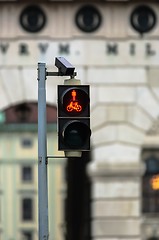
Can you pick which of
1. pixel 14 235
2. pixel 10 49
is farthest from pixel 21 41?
pixel 14 235

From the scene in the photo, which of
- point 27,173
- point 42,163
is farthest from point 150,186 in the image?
point 42,163

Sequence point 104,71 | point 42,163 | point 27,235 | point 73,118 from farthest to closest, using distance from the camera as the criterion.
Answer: point 27,235, point 104,71, point 42,163, point 73,118

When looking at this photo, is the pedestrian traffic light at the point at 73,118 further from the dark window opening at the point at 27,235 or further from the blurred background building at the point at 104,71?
the dark window opening at the point at 27,235

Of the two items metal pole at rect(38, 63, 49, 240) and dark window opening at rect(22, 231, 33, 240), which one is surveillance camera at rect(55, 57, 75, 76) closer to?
metal pole at rect(38, 63, 49, 240)

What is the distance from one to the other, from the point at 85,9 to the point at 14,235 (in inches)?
2493

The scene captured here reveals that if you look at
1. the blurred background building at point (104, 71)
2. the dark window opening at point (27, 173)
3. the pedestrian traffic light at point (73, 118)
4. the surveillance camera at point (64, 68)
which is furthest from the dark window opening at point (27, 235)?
the pedestrian traffic light at point (73, 118)

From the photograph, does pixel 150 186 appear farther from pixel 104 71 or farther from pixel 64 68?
pixel 64 68

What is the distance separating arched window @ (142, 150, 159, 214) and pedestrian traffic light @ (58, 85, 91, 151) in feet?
149

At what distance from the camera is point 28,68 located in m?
28.1

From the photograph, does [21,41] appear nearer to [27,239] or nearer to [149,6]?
[149,6]

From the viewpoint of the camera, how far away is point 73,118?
15430 mm

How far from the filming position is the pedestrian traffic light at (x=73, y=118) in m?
15.4

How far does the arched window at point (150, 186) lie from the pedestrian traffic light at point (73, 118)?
149ft

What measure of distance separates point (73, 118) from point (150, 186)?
159 ft
